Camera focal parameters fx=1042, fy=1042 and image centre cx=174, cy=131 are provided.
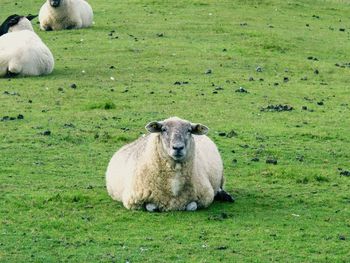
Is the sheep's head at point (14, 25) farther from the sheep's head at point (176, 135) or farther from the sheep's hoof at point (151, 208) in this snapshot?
the sheep's hoof at point (151, 208)

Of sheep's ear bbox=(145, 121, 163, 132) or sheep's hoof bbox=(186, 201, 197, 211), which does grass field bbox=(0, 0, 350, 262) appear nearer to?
sheep's hoof bbox=(186, 201, 197, 211)

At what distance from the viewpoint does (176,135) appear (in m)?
12.1

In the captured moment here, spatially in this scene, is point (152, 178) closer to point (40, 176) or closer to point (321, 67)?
point (40, 176)

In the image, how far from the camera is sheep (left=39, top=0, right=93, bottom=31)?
29.6 meters

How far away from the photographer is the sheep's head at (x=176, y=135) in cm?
1209

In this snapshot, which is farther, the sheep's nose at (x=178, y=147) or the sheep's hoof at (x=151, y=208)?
the sheep's hoof at (x=151, y=208)

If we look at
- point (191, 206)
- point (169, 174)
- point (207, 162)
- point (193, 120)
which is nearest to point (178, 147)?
point (169, 174)

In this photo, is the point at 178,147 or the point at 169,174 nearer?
the point at 178,147

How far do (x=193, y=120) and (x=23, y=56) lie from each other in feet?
17.1

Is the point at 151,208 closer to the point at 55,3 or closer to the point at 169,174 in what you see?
the point at 169,174

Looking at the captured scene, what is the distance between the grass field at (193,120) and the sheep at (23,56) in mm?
334

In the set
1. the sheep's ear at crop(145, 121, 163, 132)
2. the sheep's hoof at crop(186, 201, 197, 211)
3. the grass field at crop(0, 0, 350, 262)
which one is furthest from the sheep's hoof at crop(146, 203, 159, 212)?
the sheep's ear at crop(145, 121, 163, 132)

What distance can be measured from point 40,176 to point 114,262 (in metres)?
4.02

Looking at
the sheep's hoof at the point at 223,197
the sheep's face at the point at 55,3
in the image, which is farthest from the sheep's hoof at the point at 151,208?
the sheep's face at the point at 55,3
